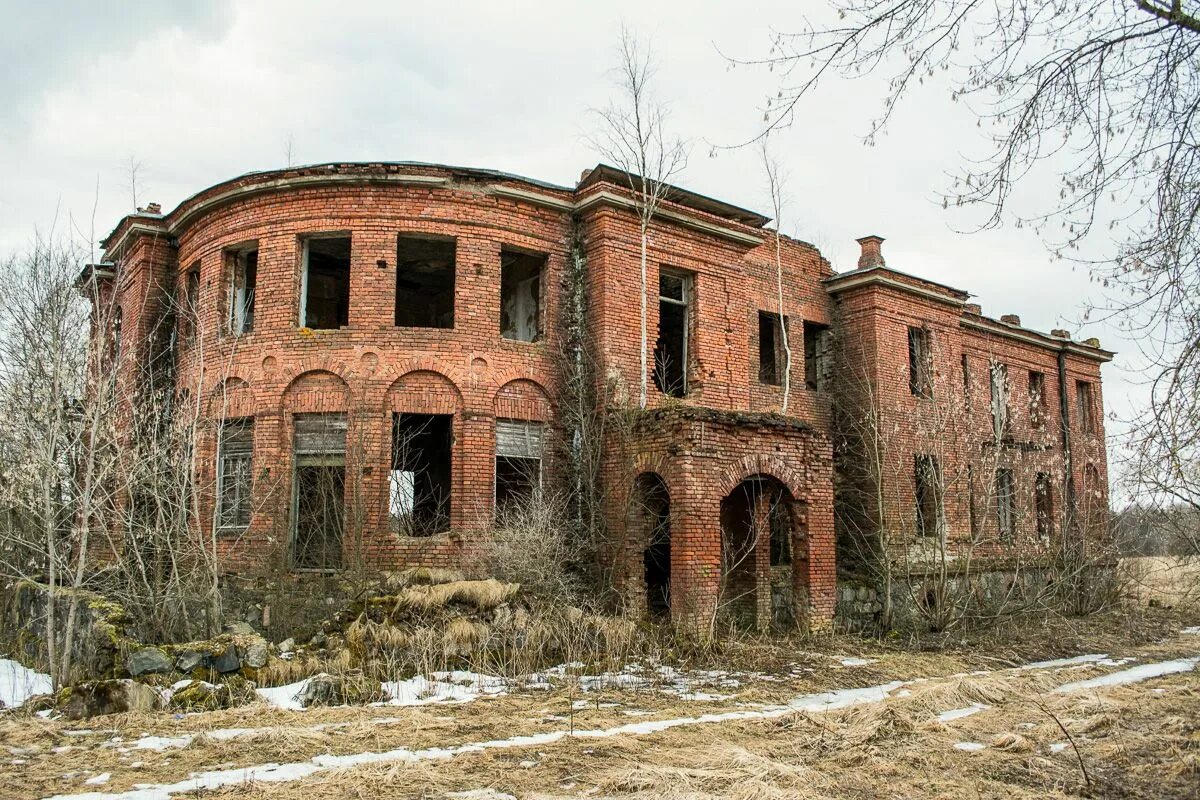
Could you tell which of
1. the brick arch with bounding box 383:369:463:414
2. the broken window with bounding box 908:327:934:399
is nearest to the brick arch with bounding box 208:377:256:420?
the brick arch with bounding box 383:369:463:414

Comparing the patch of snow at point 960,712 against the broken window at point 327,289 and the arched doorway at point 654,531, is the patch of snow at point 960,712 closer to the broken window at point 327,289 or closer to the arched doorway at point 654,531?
the arched doorway at point 654,531

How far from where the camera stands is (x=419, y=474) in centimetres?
1973

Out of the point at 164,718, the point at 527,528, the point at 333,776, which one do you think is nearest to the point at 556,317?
the point at 527,528

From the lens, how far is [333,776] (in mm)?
6613

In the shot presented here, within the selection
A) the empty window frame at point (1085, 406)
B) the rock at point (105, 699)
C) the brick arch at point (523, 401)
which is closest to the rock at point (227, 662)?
the rock at point (105, 699)

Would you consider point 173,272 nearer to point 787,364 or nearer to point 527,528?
point 527,528

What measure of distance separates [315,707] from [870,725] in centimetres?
559

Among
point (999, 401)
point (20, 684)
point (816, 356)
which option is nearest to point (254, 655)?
point (20, 684)

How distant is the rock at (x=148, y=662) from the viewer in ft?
33.2

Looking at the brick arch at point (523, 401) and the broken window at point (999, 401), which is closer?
the brick arch at point (523, 401)

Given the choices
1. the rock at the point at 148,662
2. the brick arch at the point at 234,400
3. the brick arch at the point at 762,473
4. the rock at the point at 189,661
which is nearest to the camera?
the rock at the point at 148,662

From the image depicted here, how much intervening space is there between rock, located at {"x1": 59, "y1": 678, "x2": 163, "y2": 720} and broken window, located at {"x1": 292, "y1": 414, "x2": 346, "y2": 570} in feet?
16.3

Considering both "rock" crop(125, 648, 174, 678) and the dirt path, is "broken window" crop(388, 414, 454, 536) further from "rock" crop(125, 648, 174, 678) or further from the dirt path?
the dirt path

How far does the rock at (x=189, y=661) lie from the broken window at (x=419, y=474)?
4.61 m
